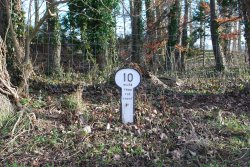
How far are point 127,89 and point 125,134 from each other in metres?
0.83

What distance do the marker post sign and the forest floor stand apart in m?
0.16

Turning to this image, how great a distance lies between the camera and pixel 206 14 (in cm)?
2641

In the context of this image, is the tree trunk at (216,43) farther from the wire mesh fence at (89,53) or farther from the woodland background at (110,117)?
the woodland background at (110,117)

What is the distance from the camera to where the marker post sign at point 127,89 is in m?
6.29

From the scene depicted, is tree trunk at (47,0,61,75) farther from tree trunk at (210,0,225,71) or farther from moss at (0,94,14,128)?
moss at (0,94,14,128)

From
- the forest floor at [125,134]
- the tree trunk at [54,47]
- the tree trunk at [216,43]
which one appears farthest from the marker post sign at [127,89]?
the tree trunk at [216,43]

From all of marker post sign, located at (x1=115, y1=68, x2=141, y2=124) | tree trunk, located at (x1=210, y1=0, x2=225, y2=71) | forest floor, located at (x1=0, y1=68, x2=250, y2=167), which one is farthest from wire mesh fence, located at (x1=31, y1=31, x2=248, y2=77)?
marker post sign, located at (x1=115, y1=68, x2=141, y2=124)

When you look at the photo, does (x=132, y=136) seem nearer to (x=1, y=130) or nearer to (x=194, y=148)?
(x=194, y=148)

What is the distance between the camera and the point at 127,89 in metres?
6.31

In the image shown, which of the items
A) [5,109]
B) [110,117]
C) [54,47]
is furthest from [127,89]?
[54,47]

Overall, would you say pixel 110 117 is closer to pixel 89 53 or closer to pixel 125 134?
pixel 125 134

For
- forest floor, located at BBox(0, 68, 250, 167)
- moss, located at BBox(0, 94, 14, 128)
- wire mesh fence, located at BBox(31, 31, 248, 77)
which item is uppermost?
wire mesh fence, located at BBox(31, 31, 248, 77)

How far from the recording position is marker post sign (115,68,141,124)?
6.29 m

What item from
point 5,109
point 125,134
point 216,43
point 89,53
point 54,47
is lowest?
point 125,134
